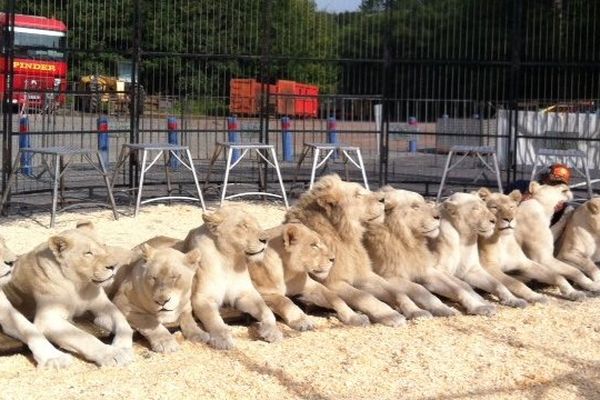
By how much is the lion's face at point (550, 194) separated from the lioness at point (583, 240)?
165mm

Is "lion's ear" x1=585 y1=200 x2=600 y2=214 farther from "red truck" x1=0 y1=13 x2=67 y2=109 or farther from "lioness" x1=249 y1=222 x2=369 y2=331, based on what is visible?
"red truck" x1=0 y1=13 x2=67 y2=109

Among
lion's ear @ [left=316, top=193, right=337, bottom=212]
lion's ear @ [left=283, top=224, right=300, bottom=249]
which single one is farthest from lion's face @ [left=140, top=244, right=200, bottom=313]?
lion's ear @ [left=316, top=193, right=337, bottom=212]

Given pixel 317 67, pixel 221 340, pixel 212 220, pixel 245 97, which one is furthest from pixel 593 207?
pixel 317 67

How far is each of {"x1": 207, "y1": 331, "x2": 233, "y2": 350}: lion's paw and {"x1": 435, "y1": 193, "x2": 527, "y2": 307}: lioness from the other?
78.9 inches

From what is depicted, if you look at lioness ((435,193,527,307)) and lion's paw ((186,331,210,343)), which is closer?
lion's paw ((186,331,210,343))

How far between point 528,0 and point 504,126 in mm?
2002

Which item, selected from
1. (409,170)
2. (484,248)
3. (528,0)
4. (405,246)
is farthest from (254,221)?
(409,170)

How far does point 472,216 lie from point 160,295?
2594 mm

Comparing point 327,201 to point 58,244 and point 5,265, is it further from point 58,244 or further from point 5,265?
point 5,265

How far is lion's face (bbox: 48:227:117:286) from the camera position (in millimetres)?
5301

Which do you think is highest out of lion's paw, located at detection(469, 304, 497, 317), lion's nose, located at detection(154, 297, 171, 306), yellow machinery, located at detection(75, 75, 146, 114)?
yellow machinery, located at detection(75, 75, 146, 114)

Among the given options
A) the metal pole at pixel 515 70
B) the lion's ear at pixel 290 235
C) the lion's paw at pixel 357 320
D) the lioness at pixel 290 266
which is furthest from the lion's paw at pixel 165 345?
the metal pole at pixel 515 70

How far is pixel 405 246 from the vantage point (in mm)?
6922

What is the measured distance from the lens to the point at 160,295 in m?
5.34
